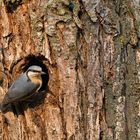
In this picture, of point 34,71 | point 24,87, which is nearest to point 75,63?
point 34,71

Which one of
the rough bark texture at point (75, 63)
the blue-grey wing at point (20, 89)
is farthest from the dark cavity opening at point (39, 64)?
the blue-grey wing at point (20, 89)

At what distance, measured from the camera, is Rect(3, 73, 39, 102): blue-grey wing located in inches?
166

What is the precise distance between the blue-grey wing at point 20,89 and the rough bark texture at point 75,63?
9cm

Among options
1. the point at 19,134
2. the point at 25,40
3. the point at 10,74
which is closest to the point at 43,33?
the point at 25,40

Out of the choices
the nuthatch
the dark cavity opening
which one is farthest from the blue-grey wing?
the dark cavity opening

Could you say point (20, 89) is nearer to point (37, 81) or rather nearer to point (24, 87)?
point (24, 87)

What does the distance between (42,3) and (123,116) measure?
1091 mm

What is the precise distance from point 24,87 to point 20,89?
0.06m

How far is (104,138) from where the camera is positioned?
4230 mm

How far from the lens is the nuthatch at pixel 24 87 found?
423 centimetres

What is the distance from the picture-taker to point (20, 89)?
4.27 meters

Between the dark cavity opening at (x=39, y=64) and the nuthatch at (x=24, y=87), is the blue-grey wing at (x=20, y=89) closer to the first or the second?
the nuthatch at (x=24, y=87)

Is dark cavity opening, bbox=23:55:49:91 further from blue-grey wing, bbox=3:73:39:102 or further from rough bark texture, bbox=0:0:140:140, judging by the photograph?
blue-grey wing, bbox=3:73:39:102

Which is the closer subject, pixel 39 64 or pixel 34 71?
pixel 34 71
